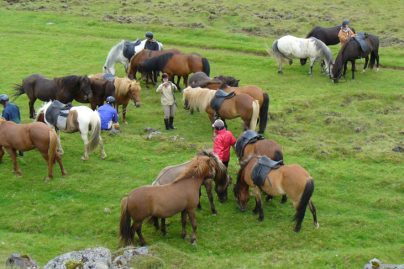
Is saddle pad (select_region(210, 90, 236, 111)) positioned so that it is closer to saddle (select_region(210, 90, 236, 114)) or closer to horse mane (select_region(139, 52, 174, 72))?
saddle (select_region(210, 90, 236, 114))

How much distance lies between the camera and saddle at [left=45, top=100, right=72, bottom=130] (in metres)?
14.6

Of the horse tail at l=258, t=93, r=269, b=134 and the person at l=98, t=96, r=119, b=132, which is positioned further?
the horse tail at l=258, t=93, r=269, b=134

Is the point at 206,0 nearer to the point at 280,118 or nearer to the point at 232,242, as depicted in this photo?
the point at 280,118

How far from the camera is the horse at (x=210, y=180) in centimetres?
1166

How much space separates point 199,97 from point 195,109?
51 cm

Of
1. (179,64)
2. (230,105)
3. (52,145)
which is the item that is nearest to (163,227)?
(52,145)

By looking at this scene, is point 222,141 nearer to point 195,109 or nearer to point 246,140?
point 246,140

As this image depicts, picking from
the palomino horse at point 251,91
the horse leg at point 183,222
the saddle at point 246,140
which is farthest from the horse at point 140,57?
the horse leg at point 183,222

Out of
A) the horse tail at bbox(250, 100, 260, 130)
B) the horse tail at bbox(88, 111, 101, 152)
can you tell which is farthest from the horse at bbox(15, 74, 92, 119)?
the horse tail at bbox(250, 100, 260, 130)

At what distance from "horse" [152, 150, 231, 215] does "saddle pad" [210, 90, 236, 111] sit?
3.80m

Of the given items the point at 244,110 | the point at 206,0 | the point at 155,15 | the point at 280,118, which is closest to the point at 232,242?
the point at 244,110

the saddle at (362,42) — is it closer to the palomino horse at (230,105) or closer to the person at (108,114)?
the palomino horse at (230,105)

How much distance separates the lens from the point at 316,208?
1273 cm

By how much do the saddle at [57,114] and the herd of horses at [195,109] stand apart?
0.03 m
